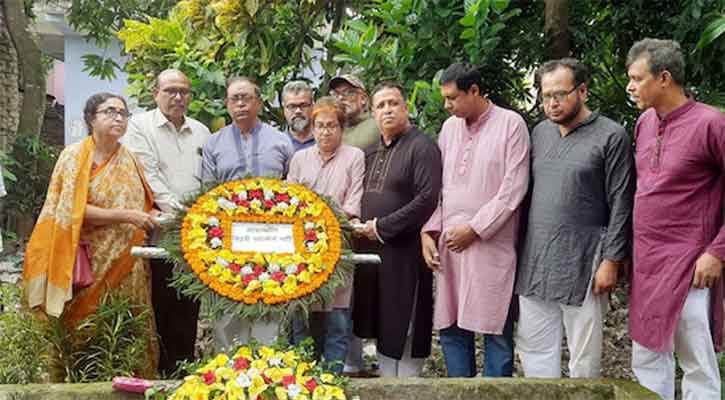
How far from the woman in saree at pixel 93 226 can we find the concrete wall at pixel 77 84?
1383 cm

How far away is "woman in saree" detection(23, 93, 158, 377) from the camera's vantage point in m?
4.07

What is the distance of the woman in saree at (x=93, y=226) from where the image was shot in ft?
13.3

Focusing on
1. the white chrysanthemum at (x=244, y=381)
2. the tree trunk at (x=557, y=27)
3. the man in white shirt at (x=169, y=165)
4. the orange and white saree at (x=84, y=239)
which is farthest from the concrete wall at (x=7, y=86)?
the white chrysanthemum at (x=244, y=381)

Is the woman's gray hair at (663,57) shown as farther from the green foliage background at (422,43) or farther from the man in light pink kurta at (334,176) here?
the man in light pink kurta at (334,176)

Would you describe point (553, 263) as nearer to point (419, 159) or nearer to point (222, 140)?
point (419, 159)

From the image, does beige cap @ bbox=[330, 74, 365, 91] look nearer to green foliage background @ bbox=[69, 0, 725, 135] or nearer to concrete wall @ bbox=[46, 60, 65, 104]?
green foliage background @ bbox=[69, 0, 725, 135]

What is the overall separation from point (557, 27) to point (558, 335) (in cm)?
213

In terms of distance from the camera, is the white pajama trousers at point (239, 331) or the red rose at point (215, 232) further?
the white pajama trousers at point (239, 331)

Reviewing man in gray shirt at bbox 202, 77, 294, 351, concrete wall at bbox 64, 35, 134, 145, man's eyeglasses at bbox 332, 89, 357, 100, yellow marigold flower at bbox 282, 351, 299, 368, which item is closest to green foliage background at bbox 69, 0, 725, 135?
man's eyeglasses at bbox 332, 89, 357, 100

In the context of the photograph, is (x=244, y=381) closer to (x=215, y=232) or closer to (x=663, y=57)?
(x=215, y=232)

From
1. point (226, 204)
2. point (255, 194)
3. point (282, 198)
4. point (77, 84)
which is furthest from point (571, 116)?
point (77, 84)

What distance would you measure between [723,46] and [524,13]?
4.85ft

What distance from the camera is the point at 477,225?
390 cm

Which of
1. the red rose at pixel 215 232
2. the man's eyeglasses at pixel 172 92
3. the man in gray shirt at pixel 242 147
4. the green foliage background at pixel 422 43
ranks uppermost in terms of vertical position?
the green foliage background at pixel 422 43
